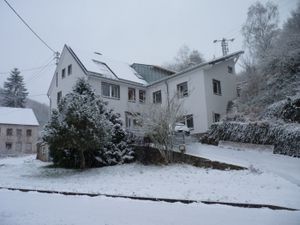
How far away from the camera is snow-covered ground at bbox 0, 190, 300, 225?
6082 millimetres

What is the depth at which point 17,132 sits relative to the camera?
50.7 m

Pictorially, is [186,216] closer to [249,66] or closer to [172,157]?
[172,157]

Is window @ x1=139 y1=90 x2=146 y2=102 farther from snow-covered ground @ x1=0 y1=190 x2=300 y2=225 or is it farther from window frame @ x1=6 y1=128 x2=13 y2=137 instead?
window frame @ x1=6 y1=128 x2=13 y2=137

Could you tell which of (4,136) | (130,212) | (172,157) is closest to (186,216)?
(130,212)

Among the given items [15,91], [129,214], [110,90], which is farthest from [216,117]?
[15,91]

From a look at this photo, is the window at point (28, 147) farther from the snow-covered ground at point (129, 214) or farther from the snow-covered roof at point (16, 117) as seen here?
the snow-covered ground at point (129, 214)

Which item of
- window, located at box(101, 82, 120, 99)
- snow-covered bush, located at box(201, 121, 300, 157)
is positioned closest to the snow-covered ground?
snow-covered bush, located at box(201, 121, 300, 157)

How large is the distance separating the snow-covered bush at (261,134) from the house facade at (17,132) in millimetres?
39703

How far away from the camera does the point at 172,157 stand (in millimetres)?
17328

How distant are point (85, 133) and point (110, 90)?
10.6 meters

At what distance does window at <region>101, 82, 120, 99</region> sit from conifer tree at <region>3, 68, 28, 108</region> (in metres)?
40.4

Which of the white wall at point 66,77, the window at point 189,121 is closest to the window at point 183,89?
the window at point 189,121

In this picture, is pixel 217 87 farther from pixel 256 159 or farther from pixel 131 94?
pixel 256 159

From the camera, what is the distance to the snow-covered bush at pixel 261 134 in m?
15.4
